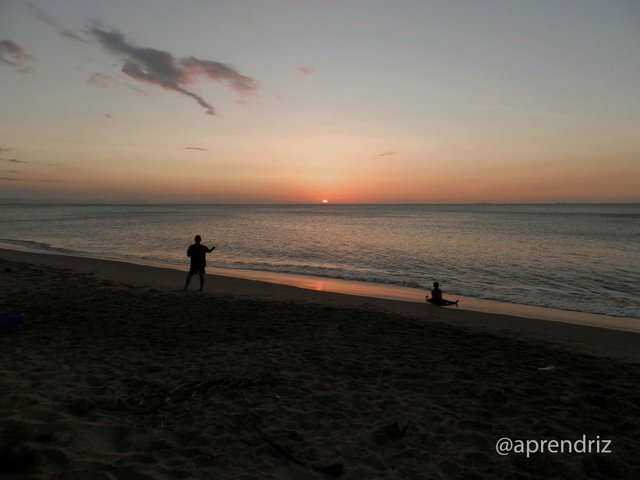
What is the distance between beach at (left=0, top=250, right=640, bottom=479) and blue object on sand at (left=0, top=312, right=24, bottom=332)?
14cm

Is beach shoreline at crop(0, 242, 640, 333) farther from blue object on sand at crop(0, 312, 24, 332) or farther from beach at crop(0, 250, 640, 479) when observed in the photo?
blue object on sand at crop(0, 312, 24, 332)

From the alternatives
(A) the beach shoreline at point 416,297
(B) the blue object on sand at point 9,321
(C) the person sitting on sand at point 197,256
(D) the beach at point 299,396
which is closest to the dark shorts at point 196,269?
(C) the person sitting on sand at point 197,256

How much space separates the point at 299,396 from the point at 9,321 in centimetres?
630

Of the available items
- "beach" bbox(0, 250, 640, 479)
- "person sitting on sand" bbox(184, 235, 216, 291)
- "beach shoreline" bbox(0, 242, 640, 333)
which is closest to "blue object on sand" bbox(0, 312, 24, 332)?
"beach" bbox(0, 250, 640, 479)

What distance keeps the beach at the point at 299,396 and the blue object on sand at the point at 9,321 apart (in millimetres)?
142

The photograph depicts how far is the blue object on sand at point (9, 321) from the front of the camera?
7.46 metres

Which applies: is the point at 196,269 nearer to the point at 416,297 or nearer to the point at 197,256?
the point at 197,256

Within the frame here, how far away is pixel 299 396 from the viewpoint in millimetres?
5543

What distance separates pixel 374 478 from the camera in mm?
3834

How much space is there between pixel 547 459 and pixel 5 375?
23.5 ft

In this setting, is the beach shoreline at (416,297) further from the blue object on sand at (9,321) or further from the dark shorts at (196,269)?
the blue object on sand at (9,321)

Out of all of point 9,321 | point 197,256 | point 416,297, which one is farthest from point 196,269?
point 416,297

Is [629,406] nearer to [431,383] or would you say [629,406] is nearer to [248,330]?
[431,383]

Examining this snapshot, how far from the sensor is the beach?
3967 millimetres
